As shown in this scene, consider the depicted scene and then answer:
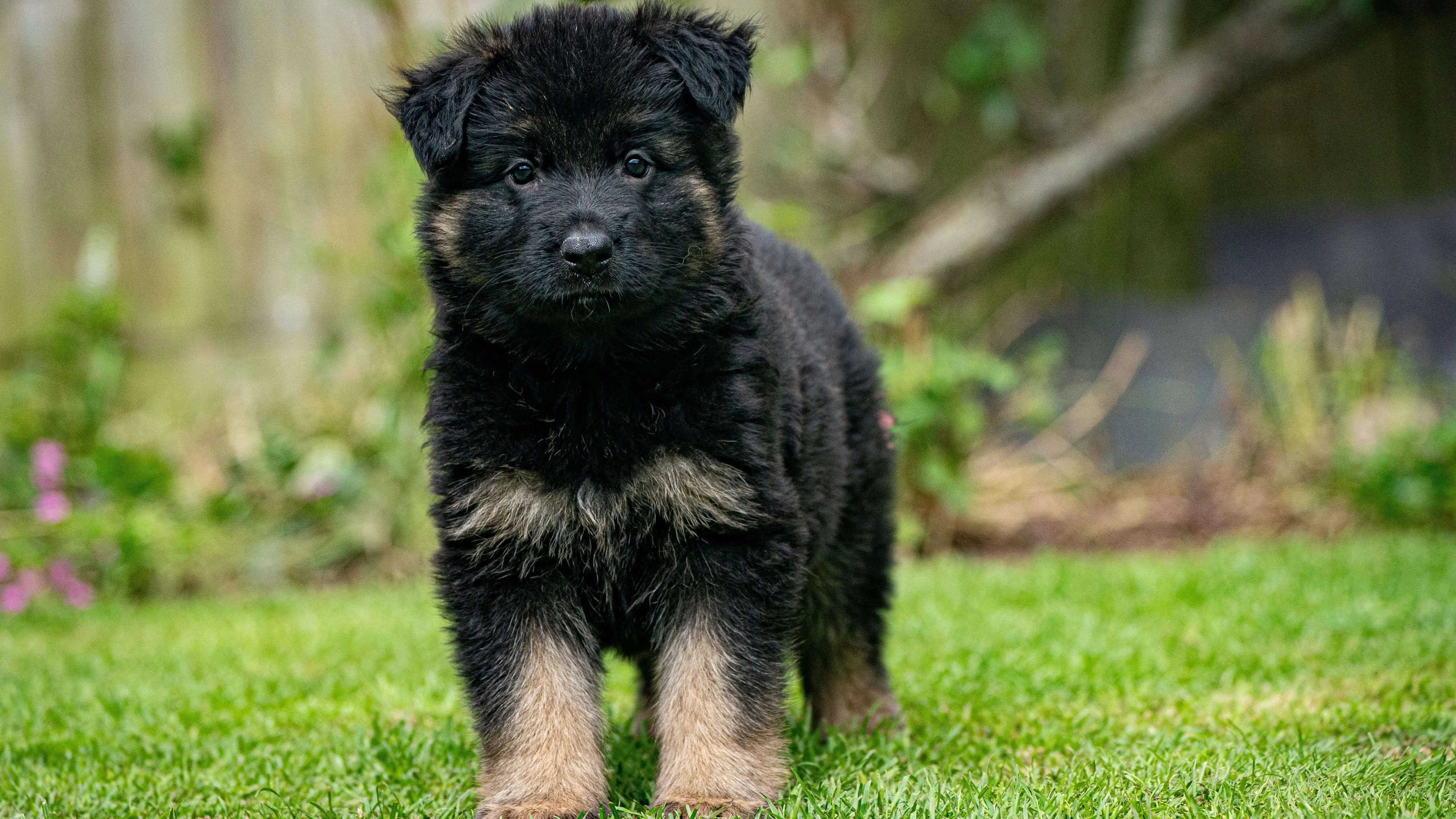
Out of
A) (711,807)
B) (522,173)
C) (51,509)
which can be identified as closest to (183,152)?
(51,509)

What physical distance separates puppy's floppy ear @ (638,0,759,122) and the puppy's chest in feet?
2.69

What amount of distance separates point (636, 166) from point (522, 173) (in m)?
0.25

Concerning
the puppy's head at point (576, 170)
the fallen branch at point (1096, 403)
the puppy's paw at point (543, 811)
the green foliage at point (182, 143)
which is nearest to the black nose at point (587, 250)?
the puppy's head at point (576, 170)

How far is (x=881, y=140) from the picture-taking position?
27.5 feet

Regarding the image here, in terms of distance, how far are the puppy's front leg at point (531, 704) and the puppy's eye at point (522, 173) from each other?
2.94 ft

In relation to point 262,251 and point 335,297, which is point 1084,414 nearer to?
point 335,297

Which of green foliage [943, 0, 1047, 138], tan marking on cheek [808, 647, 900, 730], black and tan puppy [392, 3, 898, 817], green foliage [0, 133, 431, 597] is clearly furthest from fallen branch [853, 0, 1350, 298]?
black and tan puppy [392, 3, 898, 817]

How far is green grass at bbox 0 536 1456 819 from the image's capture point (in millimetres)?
2770

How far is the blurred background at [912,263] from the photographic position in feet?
22.1

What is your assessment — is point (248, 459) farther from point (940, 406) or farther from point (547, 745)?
point (547, 745)

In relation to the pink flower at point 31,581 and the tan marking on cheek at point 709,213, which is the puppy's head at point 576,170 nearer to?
the tan marking on cheek at point 709,213

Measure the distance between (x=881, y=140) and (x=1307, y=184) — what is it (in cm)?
298

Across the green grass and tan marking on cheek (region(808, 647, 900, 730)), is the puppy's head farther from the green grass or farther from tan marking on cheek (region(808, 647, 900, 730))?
tan marking on cheek (region(808, 647, 900, 730))

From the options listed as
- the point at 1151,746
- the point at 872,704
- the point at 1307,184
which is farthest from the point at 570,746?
the point at 1307,184
